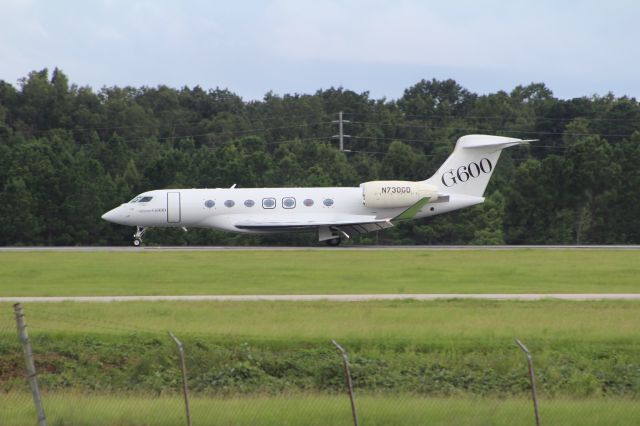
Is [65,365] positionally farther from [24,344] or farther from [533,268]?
[533,268]

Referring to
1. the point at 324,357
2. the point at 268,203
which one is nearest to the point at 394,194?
the point at 268,203

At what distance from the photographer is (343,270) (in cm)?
3941

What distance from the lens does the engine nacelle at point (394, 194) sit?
52.6 meters

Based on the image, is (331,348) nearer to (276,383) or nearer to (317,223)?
(276,383)

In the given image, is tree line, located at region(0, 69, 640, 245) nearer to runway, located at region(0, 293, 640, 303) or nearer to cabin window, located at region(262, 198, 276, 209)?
cabin window, located at region(262, 198, 276, 209)

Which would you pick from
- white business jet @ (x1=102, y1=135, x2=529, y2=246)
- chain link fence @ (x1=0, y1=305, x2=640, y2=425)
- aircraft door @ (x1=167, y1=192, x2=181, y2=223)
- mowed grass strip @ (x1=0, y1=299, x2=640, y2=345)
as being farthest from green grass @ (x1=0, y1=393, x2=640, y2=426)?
aircraft door @ (x1=167, y1=192, x2=181, y2=223)

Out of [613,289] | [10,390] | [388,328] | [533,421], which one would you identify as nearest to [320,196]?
[613,289]

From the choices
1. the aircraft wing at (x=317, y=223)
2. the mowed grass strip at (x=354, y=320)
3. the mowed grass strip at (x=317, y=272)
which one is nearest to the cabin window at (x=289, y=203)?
the aircraft wing at (x=317, y=223)

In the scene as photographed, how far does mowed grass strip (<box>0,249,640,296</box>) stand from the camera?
1329 inches

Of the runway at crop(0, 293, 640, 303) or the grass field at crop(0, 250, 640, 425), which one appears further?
the runway at crop(0, 293, 640, 303)

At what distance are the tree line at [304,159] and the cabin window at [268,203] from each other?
11662 millimetres

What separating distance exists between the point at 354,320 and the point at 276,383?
495 centimetres

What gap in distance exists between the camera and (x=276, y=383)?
22.0 meters

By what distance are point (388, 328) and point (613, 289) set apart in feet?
35.6
